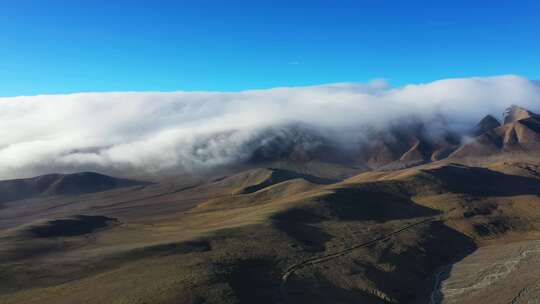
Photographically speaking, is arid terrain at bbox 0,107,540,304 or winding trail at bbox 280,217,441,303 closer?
arid terrain at bbox 0,107,540,304

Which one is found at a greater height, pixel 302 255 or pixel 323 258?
pixel 302 255

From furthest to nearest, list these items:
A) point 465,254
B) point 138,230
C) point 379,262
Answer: point 138,230 → point 465,254 → point 379,262

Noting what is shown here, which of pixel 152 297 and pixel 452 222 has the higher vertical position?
pixel 152 297

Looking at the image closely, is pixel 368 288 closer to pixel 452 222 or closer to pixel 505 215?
pixel 452 222

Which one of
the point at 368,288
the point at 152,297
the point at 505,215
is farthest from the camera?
the point at 505,215

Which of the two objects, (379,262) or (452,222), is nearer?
(379,262)

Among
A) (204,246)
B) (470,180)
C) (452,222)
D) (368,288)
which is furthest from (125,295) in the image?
(470,180)

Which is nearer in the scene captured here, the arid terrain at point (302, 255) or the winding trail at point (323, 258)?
the arid terrain at point (302, 255)

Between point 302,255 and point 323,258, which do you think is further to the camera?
point 302,255

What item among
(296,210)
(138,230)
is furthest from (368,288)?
(138,230)

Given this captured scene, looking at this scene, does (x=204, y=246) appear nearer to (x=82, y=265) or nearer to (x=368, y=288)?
(x=82, y=265)
